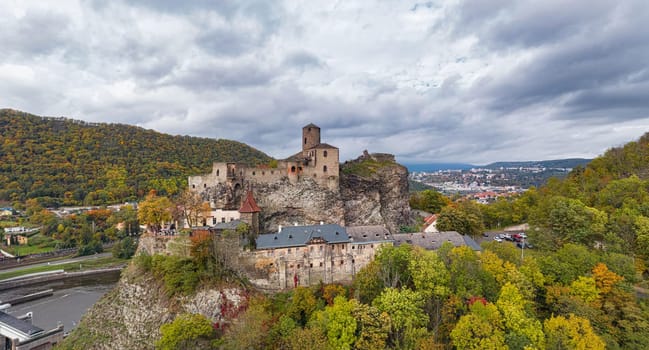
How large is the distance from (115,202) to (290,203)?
69.0 meters

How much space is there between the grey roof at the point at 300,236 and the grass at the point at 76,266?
4833cm

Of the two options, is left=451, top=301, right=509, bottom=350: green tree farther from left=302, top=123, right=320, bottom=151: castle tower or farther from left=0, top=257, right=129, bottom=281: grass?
left=0, top=257, right=129, bottom=281: grass

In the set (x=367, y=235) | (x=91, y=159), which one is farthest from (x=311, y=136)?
(x=91, y=159)

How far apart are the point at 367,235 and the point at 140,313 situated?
2300 centimetres

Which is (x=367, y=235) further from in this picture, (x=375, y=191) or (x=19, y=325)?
(x=19, y=325)

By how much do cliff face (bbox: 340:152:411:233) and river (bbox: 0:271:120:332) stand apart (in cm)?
3636

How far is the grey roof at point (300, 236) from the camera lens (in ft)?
94.0

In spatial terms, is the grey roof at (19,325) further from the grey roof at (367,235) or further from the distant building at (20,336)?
the grey roof at (367,235)

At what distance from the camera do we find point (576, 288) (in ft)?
76.8

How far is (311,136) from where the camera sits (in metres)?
42.7

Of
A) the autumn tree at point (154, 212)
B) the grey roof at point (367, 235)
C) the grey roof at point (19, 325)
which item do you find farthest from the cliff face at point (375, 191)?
the grey roof at point (19, 325)

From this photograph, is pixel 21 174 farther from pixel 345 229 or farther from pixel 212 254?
pixel 345 229

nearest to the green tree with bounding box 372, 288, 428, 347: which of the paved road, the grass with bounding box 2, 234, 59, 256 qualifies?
the paved road

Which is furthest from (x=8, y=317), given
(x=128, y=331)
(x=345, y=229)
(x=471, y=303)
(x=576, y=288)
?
(x=576, y=288)
